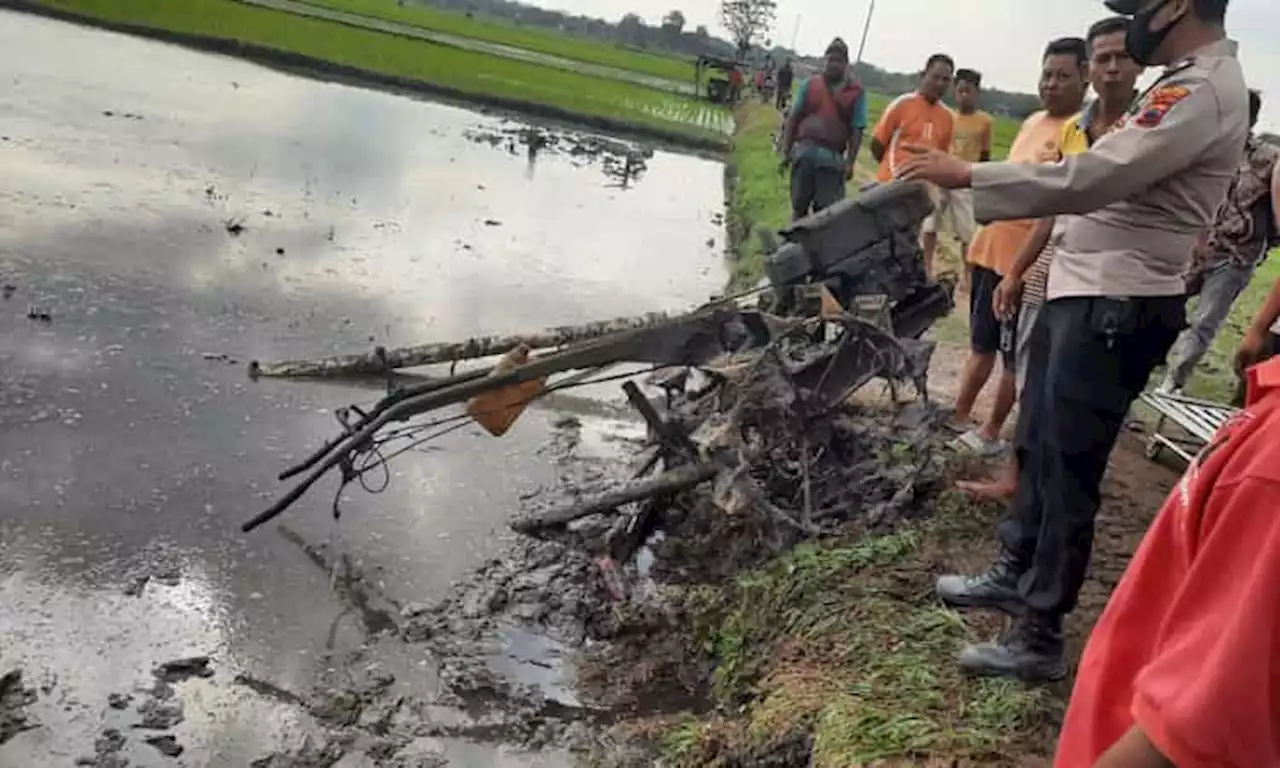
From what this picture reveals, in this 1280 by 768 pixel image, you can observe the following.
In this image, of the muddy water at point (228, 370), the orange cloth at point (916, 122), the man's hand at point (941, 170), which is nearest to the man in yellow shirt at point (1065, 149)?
the man's hand at point (941, 170)

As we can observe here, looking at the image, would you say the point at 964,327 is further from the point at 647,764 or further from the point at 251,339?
the point at 647,764

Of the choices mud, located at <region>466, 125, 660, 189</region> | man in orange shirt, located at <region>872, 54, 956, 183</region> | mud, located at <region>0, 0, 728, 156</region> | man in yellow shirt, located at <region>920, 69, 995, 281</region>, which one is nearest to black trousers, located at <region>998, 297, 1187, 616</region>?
man in orange shirt, located at <region>872, 54, 956, 183</region>

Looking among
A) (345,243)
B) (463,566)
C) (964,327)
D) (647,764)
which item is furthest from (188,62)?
(647,764)

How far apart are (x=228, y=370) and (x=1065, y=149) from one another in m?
5.03

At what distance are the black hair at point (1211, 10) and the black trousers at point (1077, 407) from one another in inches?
30.1

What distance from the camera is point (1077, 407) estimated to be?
9.98 ft

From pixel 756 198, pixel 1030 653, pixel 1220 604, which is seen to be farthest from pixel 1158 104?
pixel 756 198

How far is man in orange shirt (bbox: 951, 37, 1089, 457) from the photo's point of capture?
16.8 ft

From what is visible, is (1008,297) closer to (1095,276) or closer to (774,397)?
(774,397)

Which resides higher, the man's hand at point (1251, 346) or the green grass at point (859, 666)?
the man's hand at point (1251, 346)

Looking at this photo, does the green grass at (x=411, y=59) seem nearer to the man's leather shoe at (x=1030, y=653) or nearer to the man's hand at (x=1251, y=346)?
the man's hand at (x=1251, y=346)

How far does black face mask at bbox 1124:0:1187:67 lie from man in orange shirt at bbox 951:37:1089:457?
7.17 ft

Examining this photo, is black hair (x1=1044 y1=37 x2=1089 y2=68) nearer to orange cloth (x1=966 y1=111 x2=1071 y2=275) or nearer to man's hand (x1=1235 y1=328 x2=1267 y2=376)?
orange cloth (x1=966 y1=111 x2=1071 y2=275)

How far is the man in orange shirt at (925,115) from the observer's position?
7.54 metres
